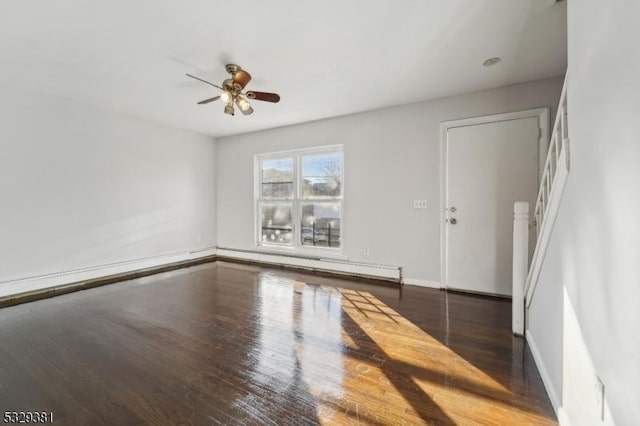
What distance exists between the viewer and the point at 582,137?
4.29 feet

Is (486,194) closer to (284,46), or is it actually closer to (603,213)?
(603,213)

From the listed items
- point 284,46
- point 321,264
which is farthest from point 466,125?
point 321,264

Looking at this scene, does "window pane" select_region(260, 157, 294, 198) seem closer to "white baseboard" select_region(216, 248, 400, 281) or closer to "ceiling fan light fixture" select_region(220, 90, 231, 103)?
"white baseboard" select_region(216, 248, 400, 281)

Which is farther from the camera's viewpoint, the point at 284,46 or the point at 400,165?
the point at 400,165

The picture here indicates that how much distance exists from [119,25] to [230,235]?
4073 millimetres

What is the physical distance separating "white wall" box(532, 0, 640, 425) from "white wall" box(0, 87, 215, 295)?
5.17 meters

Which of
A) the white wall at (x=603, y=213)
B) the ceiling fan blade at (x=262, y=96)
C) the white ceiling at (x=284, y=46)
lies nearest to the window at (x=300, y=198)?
the white ceiling at (x=284, y=46)

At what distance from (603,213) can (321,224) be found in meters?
3.93

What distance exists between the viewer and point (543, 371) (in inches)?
Answer: 71.4

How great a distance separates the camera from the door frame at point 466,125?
318 centimetres

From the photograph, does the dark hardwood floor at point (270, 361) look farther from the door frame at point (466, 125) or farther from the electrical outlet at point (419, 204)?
the electrical outlet at point (419, 204)

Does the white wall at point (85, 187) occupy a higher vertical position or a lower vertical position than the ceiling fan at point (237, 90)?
lower

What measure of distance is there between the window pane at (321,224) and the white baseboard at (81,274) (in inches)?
92.3

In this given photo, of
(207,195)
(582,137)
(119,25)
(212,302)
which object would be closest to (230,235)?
(207,195)
